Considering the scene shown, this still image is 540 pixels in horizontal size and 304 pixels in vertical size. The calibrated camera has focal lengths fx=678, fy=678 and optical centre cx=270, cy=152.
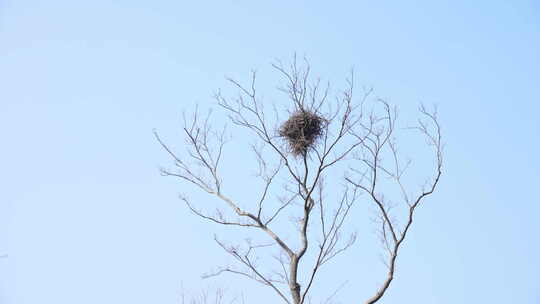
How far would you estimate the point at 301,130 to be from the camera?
9805 mm

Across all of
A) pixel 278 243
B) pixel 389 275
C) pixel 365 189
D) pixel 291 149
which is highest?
pixel 291 149

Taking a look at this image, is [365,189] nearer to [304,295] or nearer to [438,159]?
[438,159]

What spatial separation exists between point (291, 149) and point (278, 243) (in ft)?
7.80

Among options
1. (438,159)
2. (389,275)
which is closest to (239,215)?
(389,275)

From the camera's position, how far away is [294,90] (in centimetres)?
870

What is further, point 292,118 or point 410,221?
point 292,118

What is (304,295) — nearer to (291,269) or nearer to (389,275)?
(291,269)

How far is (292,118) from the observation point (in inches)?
400

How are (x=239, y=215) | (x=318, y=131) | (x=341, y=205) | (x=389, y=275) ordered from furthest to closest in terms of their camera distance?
(x=318, y=131) < (x=341, y=205) < (x=239, y=215) < (x=389, y=275)

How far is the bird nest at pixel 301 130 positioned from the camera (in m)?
9.73

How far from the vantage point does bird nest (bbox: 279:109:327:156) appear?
31.9ft

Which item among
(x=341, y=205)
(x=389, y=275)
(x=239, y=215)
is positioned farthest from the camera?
(x=341, y=205)

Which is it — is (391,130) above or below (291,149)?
below

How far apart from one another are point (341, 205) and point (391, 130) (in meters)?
1.18
